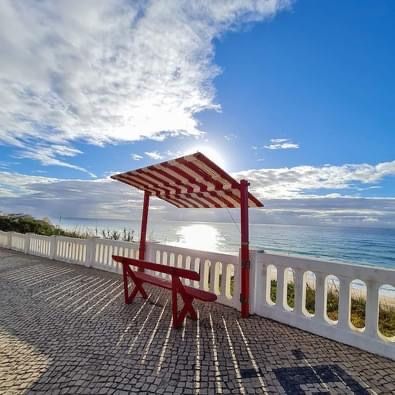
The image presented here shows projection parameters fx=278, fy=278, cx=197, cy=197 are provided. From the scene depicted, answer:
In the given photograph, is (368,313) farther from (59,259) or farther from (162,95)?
(59,259)

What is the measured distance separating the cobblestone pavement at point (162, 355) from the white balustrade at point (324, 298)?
153 millimetres

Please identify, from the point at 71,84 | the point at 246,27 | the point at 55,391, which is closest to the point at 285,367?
the point at 55,391

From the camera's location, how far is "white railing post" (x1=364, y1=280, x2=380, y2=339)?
3309 mm

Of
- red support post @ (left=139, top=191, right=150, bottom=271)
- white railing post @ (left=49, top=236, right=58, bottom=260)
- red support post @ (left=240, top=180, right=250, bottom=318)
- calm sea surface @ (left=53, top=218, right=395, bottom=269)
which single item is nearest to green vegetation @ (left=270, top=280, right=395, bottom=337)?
red support post @ (left=240, top=180, right=250, bottom=318)

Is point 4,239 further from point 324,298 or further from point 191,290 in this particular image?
point 324,298

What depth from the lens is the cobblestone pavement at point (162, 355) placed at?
2.57m

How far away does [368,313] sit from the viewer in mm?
3393

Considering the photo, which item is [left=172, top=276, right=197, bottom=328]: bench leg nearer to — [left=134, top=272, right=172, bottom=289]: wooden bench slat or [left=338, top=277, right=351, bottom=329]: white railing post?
[left=134, top=272, right=172, bottom=289]: wooden bench slat

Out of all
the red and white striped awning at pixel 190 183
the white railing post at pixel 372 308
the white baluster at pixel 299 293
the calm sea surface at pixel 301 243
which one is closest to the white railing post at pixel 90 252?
the calm sea surface at pixel 301 243

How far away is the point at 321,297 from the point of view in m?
3.86

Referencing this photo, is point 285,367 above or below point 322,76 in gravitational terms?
below

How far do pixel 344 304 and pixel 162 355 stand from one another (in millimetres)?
2395

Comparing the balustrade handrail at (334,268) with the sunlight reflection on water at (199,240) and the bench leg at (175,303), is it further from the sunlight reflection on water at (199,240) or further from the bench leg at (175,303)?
the sunlight reflection on water at (199,240)

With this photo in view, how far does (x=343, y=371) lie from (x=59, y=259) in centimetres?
886
